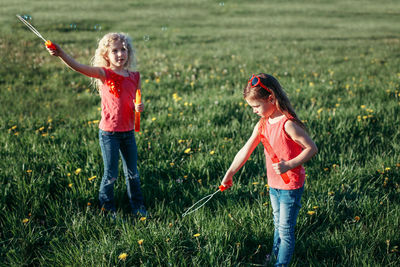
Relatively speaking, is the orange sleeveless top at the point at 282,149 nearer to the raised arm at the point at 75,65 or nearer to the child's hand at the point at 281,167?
the child's hand at the point at 281,167

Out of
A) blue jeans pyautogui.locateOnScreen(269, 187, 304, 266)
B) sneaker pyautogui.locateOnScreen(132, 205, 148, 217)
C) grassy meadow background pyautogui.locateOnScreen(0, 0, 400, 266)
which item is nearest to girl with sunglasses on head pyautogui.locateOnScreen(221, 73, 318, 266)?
blue jeans pyautogui.locateOnScreen(269, 187, 304, 266)

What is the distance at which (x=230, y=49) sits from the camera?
500 inches

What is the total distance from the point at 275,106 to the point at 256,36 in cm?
1519

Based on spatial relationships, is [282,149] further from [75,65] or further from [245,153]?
[75,65]

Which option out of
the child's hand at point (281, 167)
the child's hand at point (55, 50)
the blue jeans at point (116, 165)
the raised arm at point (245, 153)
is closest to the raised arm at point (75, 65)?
the child's hand at point (55, 50)

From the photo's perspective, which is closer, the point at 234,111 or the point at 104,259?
the point at 104,259

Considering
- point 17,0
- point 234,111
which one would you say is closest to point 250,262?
point 234,111

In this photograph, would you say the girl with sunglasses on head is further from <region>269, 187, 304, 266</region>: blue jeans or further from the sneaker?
the sneaker

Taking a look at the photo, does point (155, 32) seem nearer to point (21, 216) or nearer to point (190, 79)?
point (190, 79)

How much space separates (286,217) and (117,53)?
6.56 ft

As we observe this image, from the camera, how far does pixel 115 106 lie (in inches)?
122

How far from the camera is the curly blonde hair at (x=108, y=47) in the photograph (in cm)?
308

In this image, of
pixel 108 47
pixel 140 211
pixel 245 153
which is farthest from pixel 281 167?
pixel 108 47

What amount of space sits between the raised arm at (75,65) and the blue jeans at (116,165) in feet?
1.78
